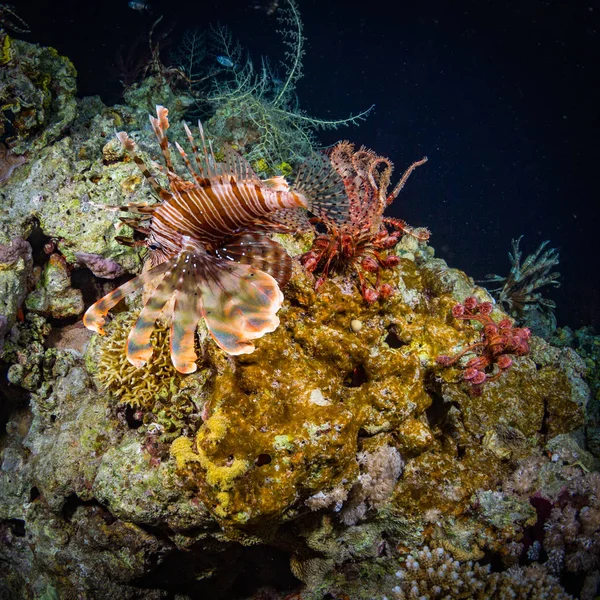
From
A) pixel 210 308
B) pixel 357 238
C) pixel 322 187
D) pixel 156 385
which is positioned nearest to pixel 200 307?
pixel 210 308

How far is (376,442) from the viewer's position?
2.73 meters

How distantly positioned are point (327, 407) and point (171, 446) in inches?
40.5

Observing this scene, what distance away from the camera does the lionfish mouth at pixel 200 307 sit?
198 cm

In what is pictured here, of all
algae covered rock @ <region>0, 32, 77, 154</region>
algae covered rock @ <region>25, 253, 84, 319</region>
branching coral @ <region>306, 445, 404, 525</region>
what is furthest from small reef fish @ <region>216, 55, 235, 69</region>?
branching coral @ <region>306, 445, 404, 525</region>

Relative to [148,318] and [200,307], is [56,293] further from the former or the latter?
[200,307]

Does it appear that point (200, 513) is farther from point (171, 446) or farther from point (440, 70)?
point (440, 70)

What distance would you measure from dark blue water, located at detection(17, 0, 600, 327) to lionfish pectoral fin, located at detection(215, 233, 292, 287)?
8674 millimetres

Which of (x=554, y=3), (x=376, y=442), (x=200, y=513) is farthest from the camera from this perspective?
(x=554, y=3)

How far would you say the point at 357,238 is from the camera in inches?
107

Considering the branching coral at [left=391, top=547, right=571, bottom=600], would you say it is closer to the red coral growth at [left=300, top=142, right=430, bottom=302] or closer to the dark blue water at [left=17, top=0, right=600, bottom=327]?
the red coral growth at [left=300, top=142, right=430, bottom=302]

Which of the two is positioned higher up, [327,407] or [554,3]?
[554,3]

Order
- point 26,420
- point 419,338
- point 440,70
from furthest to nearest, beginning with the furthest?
1. point 440,70
2. point 26,420
3. point 419,338

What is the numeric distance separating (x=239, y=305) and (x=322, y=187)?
0.97 meters

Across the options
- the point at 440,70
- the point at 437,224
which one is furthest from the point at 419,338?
the point at 440,70
